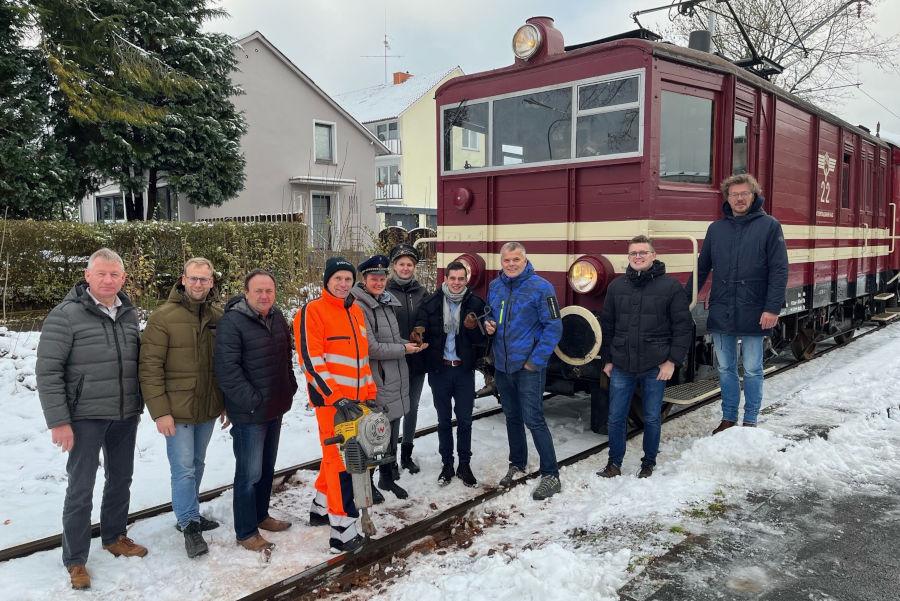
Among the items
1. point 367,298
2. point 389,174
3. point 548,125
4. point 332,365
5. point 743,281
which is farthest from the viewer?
point 389,174

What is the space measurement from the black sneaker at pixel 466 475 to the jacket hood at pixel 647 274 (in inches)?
75.6

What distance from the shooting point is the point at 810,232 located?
7898 mm

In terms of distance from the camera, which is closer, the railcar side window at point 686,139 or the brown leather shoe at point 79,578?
the brown leather shoe at point 79,578

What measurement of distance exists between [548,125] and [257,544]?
4.22m

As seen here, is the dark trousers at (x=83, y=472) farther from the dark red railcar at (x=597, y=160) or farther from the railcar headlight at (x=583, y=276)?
the railcar headlight at (x=583, y=276)

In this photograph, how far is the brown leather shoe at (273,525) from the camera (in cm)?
437

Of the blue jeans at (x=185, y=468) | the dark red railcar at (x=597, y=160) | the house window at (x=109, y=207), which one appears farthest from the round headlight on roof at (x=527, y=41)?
the house window at (x=109, y=207)

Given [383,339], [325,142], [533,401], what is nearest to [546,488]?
[533,401]

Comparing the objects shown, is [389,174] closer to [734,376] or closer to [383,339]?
[734,376]

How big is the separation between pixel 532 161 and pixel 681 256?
160cm

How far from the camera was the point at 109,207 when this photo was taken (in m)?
26.8

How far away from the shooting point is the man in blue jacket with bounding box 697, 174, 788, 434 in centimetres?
532

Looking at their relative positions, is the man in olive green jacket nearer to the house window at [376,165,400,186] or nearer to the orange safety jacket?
the orange safety jacket

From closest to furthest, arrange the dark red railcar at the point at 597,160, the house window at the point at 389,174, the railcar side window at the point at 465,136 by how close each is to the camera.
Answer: the dark red railcar at the point at 597,160 < the railcar side window at the point at 465,136 < the house window at the point at 389,174
